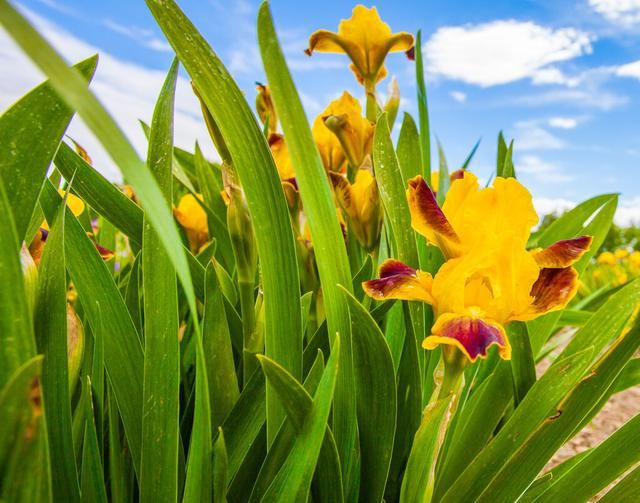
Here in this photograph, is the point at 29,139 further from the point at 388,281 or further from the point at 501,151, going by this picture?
the point at 501,151

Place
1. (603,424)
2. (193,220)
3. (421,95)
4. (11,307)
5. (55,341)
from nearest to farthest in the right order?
(11,307) < (55,341) < (421,95) < (193,220) < (603,424)

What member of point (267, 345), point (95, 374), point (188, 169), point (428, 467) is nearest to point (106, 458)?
point (95, 374)

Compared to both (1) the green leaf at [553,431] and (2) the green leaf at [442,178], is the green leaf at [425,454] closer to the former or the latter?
(1) the green leaf at [553,431]

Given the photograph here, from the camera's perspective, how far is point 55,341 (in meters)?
0.46

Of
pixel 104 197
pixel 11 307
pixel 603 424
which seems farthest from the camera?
pixel 603 424

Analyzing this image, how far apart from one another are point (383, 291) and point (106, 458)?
18.3 inches

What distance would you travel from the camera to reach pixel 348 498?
2.02 ft

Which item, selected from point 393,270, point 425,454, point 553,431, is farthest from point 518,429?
point 393,270

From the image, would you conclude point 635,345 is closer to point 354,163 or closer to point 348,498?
point 348,498

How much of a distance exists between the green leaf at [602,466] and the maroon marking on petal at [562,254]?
0.84 ft

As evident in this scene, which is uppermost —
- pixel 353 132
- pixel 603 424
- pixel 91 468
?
pixel 353 132

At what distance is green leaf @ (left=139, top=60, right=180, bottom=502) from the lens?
1.57ft

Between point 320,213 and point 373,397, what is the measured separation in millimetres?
199

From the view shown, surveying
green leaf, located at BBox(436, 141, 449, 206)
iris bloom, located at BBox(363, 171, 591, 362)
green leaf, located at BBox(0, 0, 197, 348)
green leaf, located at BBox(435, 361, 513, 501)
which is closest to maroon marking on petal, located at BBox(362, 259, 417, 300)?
iris bloom, located at BBox(363, 171, 591, 362)
